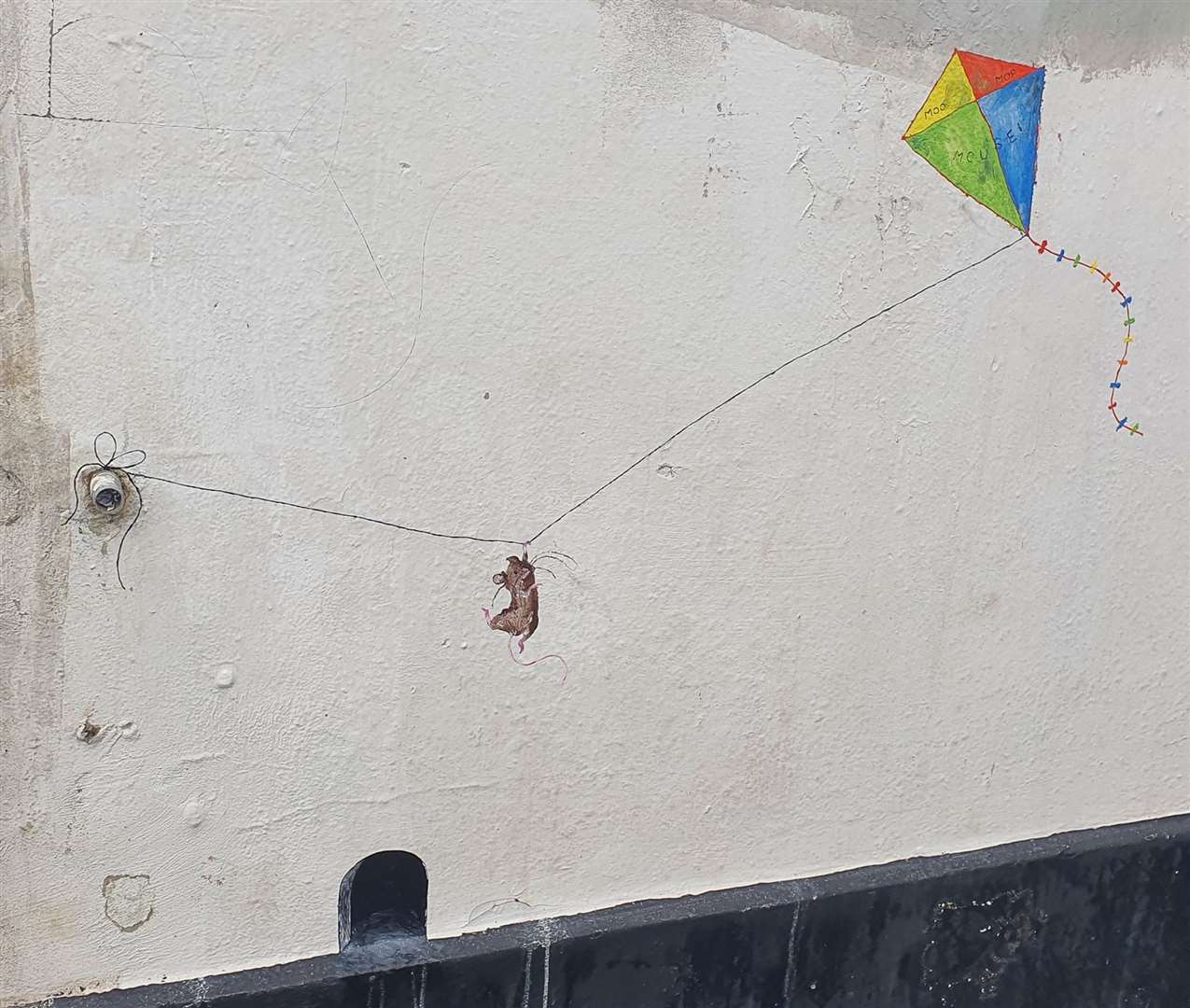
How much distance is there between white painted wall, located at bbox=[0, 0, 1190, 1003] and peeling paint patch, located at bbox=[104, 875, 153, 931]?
12mm

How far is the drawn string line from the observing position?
7.69ft

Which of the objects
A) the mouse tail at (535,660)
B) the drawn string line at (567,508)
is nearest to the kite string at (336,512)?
Answer: the drawn string line at (567,508)

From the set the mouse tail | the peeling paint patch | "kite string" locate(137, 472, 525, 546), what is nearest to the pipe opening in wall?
the peeling paint patch

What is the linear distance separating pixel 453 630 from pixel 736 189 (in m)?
1.27

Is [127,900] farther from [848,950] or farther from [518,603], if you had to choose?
[848,950]

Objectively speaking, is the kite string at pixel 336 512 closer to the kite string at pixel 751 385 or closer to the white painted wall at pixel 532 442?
the white painted wall at pixel 532 442

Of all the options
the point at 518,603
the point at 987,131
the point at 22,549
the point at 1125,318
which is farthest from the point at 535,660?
the point at 1125,318

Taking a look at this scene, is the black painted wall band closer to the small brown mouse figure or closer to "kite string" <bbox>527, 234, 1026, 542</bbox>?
the small brown mouse figure

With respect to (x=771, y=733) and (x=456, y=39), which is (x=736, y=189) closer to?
(x=456, y=39)

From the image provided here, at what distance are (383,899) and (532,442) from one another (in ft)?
3.94

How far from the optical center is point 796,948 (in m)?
3.21

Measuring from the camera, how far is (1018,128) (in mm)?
2920

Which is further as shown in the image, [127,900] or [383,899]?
[383,899]

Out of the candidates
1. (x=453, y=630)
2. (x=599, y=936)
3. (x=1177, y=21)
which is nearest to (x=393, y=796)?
(x=453, y=630)
